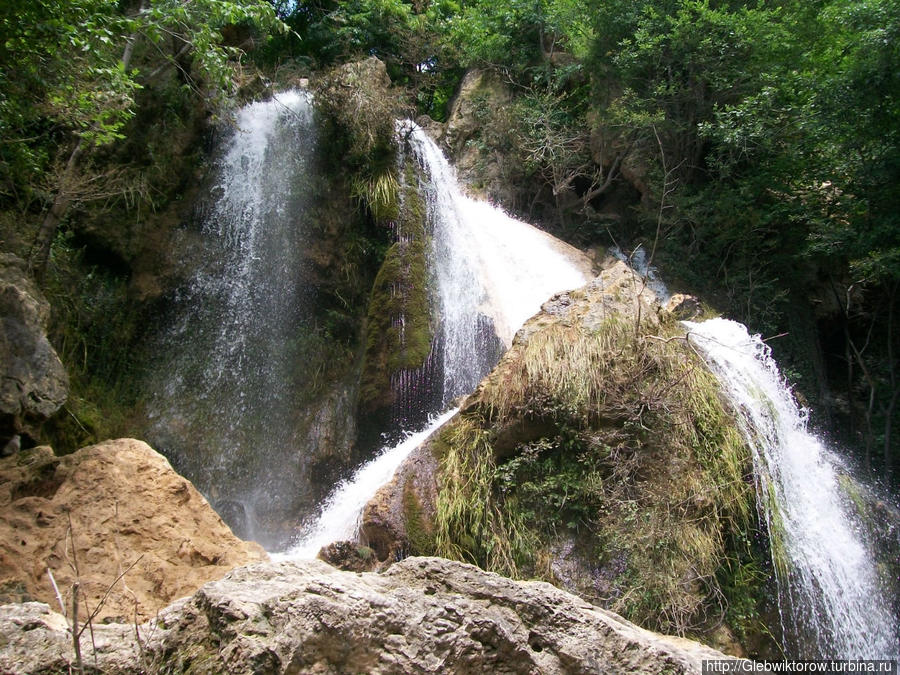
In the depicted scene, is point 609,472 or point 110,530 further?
point 609,472

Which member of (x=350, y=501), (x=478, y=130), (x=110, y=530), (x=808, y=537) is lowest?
(x=110, y=530)

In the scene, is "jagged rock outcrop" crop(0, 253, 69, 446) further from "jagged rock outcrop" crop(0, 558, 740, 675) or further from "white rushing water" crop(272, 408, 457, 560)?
"jagged rock outcrop" crop(0, 558, 740, 675)

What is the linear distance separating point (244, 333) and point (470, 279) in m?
3.38

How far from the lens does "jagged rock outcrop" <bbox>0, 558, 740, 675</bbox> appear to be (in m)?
1.88

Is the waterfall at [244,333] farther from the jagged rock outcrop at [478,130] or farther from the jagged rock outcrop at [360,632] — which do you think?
the jagged rock outcrop at [360,632]

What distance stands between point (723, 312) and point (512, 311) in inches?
154

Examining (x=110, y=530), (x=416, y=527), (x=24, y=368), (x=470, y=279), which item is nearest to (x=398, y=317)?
(x=470, y=279)

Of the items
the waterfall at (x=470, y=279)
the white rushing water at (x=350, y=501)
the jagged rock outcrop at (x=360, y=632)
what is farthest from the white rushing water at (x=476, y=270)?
the jagged rock outcrop at (x=360, y=632)

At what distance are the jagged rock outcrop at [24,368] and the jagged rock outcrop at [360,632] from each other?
2993mm

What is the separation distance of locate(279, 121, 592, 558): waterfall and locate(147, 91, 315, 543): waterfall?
1.57 meters

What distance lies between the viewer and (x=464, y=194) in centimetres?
1111

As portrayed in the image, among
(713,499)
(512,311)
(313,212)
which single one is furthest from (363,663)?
(313,212)

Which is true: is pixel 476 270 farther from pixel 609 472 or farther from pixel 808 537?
pixel 808 537

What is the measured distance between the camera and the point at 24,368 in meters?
4.57
